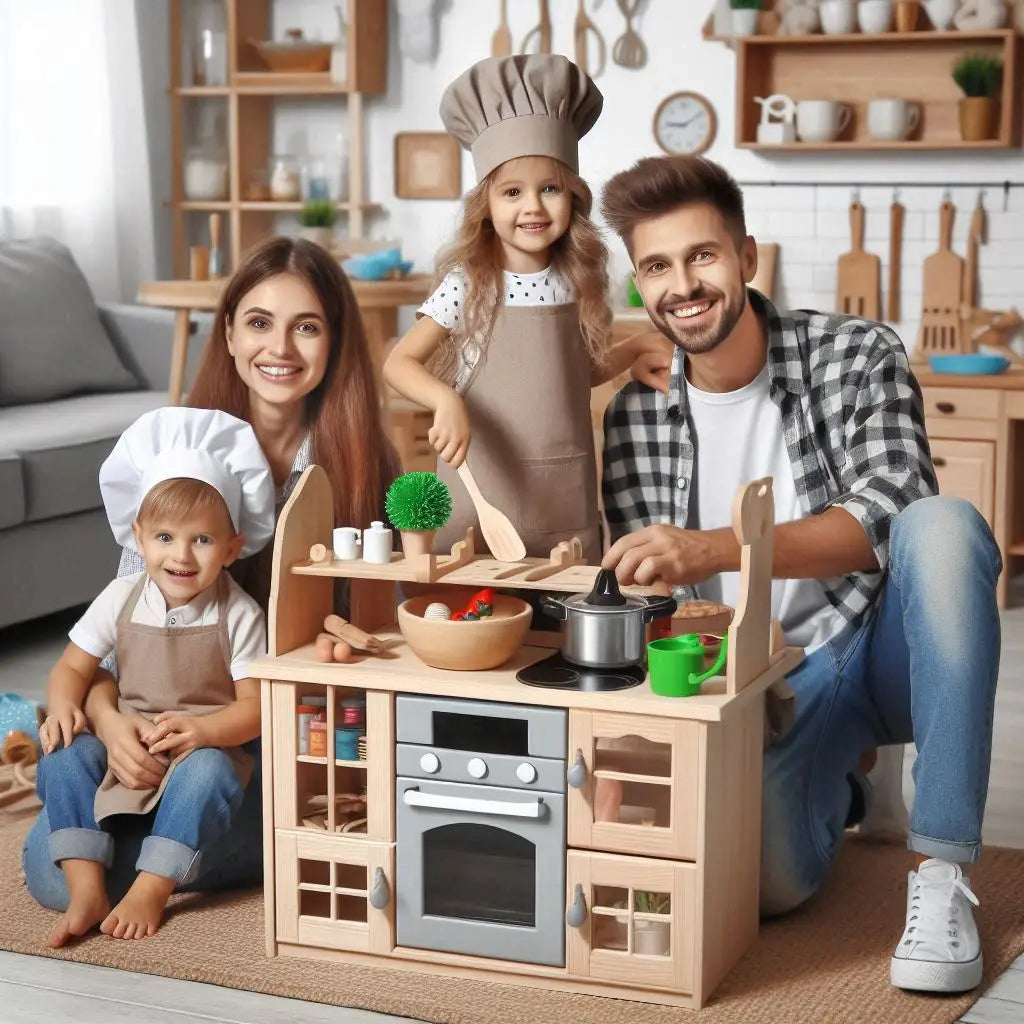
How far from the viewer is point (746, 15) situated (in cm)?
434

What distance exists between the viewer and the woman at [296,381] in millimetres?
2209

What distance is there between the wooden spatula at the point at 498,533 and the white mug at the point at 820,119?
2.64 m

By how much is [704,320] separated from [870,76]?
103 inches

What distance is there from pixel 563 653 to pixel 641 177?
0.61 metres

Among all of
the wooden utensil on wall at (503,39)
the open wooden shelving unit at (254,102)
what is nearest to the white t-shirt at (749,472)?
the wooden utensil on wall at (503,39)

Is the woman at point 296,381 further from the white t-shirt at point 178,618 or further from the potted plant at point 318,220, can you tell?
the potted plant at point 318,220

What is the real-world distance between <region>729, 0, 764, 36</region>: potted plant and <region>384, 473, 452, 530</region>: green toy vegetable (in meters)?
2.81

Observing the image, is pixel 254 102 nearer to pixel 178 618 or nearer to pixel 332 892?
pixel 178 618

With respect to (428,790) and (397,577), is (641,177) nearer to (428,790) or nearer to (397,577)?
(397,577)

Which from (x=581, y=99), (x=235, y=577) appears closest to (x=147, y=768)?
(x=235, y=577)

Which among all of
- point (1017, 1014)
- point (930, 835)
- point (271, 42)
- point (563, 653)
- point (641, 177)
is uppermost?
point (271, 42)

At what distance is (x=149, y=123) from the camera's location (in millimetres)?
5141

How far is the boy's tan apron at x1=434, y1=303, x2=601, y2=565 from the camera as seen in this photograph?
2254mm

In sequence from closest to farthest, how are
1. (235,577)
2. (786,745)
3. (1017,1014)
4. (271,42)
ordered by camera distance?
(1017,1014) → (786,745) → (235,577) → (271,42)
